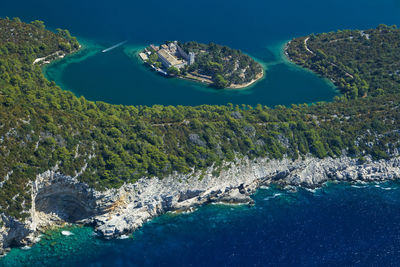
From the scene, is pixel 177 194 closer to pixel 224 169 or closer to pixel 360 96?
pixel 224 169

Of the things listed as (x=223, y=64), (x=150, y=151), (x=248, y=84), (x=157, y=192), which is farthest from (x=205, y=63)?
(x=157, y=192)

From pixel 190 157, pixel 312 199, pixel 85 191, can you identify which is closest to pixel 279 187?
pixel 312 199

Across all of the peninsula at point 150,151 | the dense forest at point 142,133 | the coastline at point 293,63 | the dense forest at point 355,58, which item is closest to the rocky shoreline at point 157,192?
the peninsula at point 150,151

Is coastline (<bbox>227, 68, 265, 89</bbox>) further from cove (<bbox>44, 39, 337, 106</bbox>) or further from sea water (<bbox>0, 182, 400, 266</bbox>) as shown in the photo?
sea water (<bbox>0, 182, 400, 266</bbox>)

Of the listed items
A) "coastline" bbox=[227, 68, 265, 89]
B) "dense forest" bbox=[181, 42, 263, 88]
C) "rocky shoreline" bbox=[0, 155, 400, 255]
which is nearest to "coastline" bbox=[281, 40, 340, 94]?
"dense forest" bbox=[181, 42, 263, 88]

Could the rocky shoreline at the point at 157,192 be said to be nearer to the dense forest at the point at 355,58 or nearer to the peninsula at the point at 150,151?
the peninsula at the point at 150,151

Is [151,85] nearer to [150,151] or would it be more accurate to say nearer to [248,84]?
[248,84]
